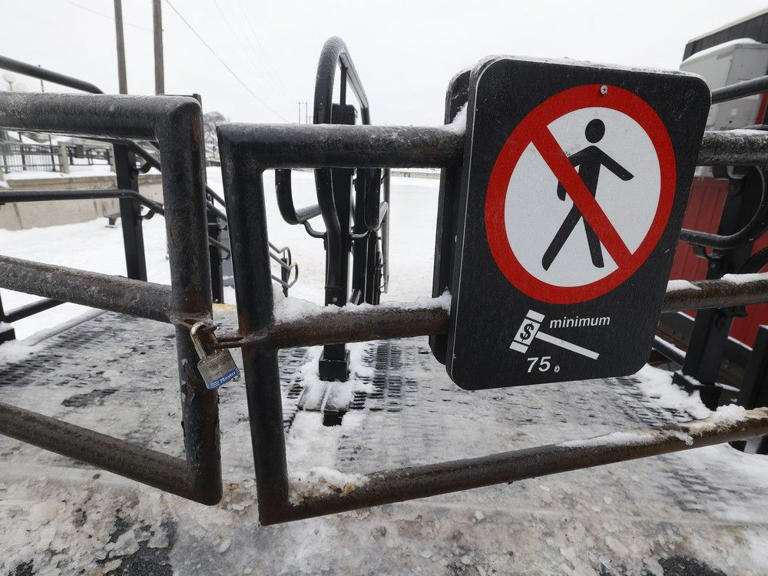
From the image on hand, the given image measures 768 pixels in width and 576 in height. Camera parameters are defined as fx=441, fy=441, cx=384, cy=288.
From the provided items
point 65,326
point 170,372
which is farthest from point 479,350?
point 65,326

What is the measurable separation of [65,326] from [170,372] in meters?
0.92

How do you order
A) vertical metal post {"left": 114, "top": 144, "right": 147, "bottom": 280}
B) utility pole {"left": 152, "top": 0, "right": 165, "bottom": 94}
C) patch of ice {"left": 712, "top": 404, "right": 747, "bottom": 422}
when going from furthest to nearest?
utility pole {"left": 152, "top": 0, "right": 165, "bottom": 94}, vertical metal post {"left": 114, "top": 144, "right": 147, "bottom": 280}, patch of ice {"left": 712, "top": 404, "right": 747, "bottom": 422}

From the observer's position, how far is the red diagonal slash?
791 mm

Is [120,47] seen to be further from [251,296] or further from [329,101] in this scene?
[251,296]

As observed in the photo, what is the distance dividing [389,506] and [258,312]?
2.41 feet

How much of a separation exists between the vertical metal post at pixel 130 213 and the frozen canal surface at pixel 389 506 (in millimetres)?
800

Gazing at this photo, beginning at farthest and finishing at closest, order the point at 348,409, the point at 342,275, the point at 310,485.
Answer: the point at 342,275, the point at 348,409, the point at 310,485

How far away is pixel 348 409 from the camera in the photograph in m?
1.70

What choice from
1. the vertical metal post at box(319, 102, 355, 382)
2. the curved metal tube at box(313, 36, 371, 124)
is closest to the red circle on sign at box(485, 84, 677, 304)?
the curved metal tube at box(313, 36, 371, 124)

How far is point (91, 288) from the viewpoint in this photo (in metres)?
0.88

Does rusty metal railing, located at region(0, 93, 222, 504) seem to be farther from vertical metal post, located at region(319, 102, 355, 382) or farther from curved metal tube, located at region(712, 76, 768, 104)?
curved metal tube, located at region(712, 76, 768, 104)

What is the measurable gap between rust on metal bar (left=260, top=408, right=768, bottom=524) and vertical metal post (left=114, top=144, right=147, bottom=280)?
2.38 metres

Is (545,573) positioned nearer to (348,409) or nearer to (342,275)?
(348,409)

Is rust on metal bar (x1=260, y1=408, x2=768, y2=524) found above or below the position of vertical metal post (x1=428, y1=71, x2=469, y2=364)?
below
